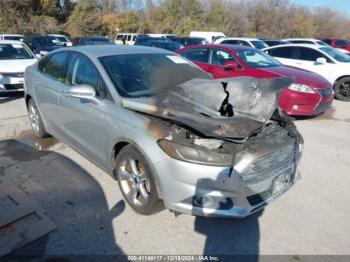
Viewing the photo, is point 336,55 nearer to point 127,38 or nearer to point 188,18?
point 127,38

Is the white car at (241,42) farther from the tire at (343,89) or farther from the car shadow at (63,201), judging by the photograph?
the car shadow at (63,201)

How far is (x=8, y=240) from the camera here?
2.79 m

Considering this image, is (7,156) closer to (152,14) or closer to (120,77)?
(120,77)

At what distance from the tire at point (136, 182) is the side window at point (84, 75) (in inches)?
29.9

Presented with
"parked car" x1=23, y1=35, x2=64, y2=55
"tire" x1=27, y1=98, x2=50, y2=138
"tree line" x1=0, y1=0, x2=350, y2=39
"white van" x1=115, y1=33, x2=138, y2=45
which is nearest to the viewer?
"tire" x1=27, y1=98, x2=50, y2=138

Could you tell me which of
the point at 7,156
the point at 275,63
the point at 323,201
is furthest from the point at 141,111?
the point at 275,63

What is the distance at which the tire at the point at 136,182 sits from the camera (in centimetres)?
294

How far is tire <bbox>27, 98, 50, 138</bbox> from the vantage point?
514 centimetres

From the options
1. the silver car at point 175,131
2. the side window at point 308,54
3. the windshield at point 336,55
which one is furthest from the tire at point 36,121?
the windshield at point 336,55

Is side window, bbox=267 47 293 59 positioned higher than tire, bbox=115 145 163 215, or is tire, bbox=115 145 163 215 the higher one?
side window, bbox=267 47 293 59

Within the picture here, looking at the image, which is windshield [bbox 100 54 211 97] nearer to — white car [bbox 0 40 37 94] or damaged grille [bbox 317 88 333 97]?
damaged grille [bbox 317 88 333 97]

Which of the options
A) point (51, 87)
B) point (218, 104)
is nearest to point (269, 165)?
point (218, 104)

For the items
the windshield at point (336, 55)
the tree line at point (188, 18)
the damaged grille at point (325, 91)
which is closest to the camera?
the damaged grille at point (325, 91)

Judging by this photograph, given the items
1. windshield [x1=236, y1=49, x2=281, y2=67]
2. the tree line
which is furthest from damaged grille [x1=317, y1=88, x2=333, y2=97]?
the tree line
